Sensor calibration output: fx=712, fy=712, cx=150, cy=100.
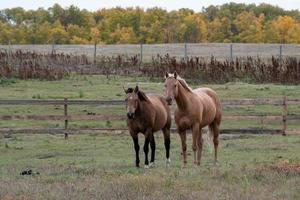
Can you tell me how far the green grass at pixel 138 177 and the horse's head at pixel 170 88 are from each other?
1563mm

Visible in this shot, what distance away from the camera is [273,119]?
78.1ft

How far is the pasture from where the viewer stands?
1084 cm

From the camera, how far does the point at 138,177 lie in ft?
40.0

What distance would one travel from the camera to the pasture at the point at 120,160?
10.8m

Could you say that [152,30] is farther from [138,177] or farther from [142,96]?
[138,177]

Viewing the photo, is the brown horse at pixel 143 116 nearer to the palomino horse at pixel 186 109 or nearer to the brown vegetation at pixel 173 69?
the palomino horse at pixel 186 109

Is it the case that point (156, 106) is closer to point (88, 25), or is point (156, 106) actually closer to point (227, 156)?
point (227, 156)

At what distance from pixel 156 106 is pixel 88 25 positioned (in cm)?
8606

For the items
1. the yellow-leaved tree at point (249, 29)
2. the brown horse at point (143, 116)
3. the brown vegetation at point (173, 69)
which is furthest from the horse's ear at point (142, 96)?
the yellow-leaved tree at point (249, 29)

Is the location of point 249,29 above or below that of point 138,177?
above

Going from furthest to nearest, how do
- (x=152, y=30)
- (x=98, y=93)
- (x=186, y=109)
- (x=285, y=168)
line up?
(x=152, y=30) → (x=98, y=93) → (x=186, y=109) → (x=285, y=168)

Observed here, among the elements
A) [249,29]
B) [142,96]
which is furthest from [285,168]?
[249,29]

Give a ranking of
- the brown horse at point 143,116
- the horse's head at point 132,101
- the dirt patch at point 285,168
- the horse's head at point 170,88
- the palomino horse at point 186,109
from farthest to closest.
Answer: the brown horse at point 143,116
the horse's head at point 132,101
the palomino horse at point 186,109
the horse's head at point 170,88
the dirt patch at point 285,168

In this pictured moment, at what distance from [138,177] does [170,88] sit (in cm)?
359
